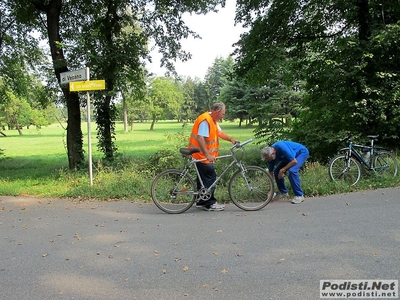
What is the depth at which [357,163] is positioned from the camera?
7.32 m

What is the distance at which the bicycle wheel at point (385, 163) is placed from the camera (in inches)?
302

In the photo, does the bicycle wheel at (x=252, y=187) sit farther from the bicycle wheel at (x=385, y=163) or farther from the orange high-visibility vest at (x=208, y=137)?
the bicycle wheel at (x=385, y=163)

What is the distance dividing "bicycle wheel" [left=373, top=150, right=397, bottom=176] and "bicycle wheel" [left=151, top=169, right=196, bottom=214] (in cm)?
444

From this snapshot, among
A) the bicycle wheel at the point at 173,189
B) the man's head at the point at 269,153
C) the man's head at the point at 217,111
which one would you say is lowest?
the bicycle wheel at the point at 173,189

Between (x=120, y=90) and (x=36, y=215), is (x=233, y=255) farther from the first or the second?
(x=120, y=90)

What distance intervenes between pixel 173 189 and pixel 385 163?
198 inches

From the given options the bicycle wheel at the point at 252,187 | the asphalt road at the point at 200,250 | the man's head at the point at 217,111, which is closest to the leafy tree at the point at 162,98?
the man's head at the point at 217,111

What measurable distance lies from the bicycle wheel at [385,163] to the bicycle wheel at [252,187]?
3.20 m

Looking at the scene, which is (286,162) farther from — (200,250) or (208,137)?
(200,250)

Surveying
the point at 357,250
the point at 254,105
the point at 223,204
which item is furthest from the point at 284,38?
the point at 357,250

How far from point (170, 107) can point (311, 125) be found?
5421 centimetres

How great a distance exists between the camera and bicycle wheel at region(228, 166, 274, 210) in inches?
236

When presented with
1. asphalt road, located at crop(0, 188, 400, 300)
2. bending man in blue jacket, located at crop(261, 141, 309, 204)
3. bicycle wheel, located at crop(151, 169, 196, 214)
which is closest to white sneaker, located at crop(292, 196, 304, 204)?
bending man in blue jacket, located at crop(261, 141, 309, 204)

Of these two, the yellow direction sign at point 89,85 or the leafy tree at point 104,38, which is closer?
the yellow direction sign at point 89,85
